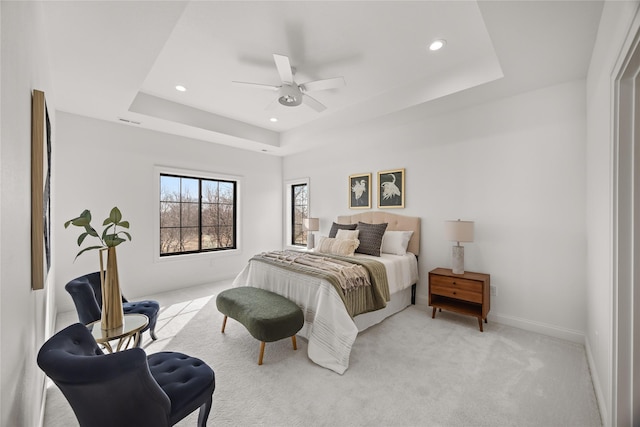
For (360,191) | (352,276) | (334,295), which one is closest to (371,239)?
(360,191)

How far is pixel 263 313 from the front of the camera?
2.40m

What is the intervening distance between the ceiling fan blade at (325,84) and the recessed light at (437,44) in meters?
0.88

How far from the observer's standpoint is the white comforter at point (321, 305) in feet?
7.72

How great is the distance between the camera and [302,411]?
1806mm

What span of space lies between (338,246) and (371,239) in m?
0.49

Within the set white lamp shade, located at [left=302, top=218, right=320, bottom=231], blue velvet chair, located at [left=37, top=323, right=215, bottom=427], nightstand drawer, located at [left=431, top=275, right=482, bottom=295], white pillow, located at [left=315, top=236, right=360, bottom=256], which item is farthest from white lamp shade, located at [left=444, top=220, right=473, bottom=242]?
blue velvet chair, located at [left=37, top=323, right=215, bottom=427]

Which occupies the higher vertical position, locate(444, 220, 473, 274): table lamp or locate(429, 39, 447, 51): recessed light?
locate(429, 39, 447, 51): recessed light

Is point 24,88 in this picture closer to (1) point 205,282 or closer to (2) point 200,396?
(2) point 200,396

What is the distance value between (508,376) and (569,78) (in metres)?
2.87

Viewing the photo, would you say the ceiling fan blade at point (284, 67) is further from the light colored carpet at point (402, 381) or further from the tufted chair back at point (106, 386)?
the light colored carpet at point (402, 381)

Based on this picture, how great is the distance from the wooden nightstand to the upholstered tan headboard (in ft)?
2.02

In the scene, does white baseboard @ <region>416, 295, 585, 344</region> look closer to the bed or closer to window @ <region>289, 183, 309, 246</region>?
the bed

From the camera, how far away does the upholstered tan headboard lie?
Result: 3914 mm

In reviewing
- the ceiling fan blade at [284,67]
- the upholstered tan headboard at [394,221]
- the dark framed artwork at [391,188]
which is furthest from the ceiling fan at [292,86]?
the upholstered tan headboard at [394,221]
